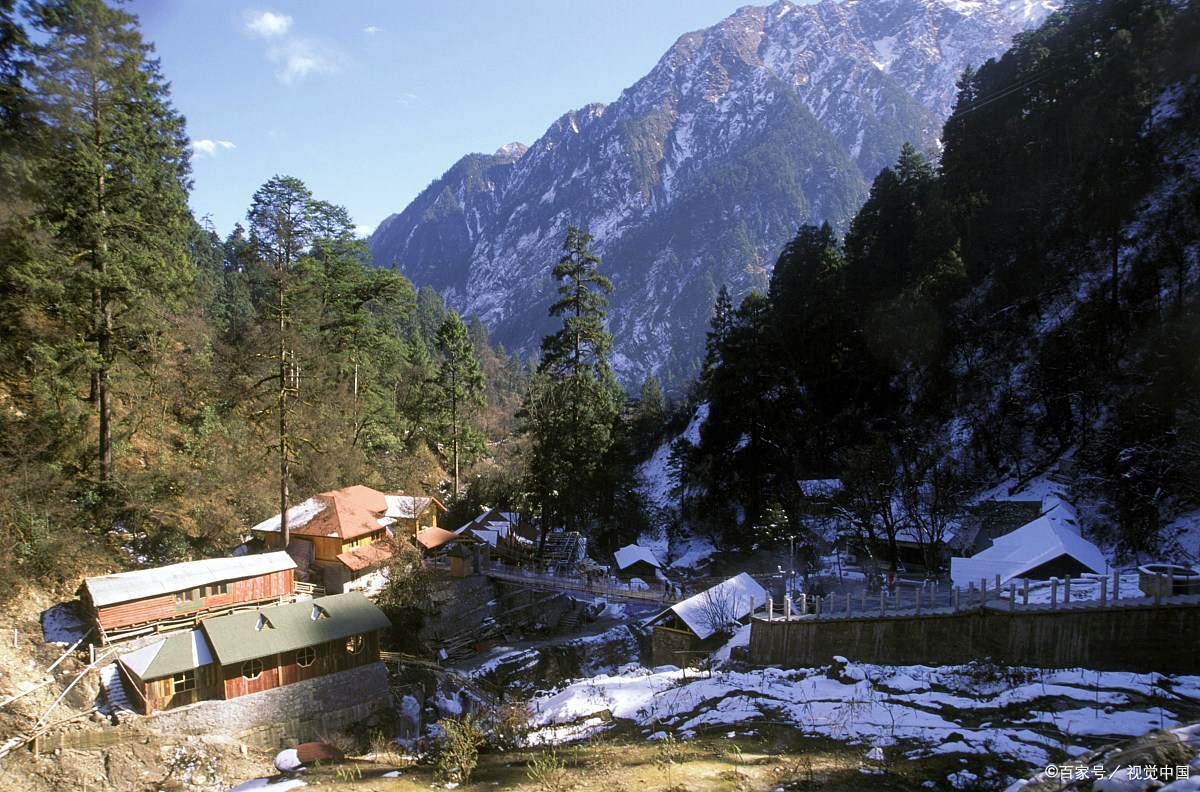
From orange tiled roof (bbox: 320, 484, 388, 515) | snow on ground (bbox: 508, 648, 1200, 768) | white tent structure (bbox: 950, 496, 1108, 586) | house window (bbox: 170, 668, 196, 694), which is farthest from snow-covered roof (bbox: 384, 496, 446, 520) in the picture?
white tent structure (bbox: 950, 496, 1108, 586)

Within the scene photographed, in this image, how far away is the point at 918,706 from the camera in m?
10.2

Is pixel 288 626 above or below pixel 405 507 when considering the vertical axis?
below

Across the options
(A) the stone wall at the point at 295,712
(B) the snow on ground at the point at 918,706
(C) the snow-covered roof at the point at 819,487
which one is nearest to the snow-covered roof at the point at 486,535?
(A) the stone wall at the point at 295,712

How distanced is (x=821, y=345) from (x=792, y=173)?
591 feet

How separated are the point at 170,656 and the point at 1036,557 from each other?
25.3 m

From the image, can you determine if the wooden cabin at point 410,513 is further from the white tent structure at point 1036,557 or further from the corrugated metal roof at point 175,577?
the white tent structure at point 1036,557

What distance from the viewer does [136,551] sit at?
21703mm

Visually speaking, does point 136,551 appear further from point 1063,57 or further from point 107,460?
point 1063,57

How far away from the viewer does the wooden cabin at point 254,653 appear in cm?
1708

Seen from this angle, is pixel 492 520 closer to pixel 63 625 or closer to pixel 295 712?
pixel 295 712

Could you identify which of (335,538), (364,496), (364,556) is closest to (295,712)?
(364,556)

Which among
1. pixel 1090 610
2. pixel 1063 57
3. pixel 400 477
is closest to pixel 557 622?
pixel 400 477

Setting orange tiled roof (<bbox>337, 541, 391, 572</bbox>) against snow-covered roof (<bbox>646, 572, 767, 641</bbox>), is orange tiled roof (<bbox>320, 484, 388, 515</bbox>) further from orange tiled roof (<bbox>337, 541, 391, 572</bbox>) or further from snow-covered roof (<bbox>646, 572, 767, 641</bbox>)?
snow-covered roof (<bbox>646, 572, 767, 641</bbox>)

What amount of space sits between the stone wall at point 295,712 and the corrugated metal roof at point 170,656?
1093 mm
